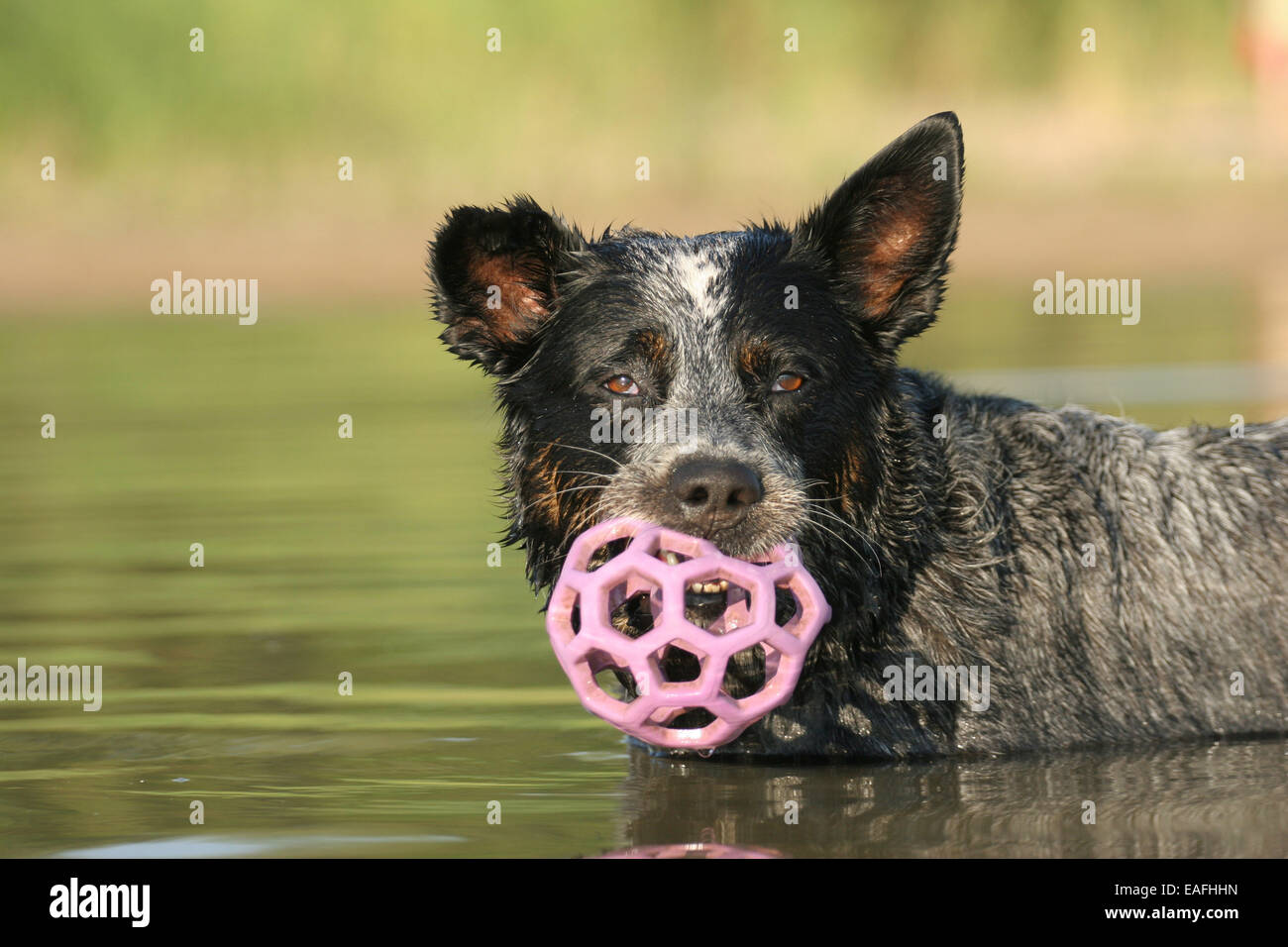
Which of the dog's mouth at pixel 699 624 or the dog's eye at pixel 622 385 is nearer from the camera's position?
the dog's mouth at pixel 699 624

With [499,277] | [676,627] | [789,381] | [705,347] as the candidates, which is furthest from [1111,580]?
[499,277]

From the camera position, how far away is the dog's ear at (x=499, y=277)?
7.02 m

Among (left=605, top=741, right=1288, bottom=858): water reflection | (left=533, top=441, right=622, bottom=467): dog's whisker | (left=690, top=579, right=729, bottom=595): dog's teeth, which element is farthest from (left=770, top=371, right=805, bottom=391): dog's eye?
(left=605, top=741, right=1288, bottom=858): water reflection

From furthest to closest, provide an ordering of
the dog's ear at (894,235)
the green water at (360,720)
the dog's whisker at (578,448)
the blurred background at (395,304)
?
the blurred background at (395,304)
the dog's ear at (894,235)
the dog's whisker at (578,448)
the green water at (360,720)

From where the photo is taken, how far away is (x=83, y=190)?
3338 cm

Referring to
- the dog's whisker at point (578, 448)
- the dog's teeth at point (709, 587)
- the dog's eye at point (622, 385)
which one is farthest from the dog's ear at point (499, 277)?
the dog's teeth at point (709, 587)

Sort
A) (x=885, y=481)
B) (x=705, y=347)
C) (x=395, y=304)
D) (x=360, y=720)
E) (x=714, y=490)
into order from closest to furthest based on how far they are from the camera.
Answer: (x=714, y=490)
(x=705, y=347)
(x=885, y=481)
(x=360, y=720)
(x=395, y=304)

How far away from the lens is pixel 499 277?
720cm

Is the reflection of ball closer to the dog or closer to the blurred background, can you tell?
the dog

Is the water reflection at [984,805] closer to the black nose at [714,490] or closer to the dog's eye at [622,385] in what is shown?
the black nose at [714,490]

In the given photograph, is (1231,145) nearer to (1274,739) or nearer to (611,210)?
(611,210)

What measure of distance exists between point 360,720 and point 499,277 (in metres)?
1.78

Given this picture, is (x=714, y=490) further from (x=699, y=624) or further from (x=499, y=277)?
(x=499, y=277)

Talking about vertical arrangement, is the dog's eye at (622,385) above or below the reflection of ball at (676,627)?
above
